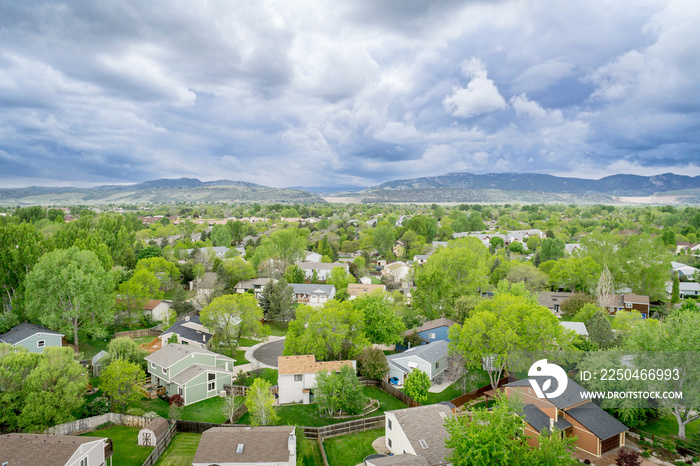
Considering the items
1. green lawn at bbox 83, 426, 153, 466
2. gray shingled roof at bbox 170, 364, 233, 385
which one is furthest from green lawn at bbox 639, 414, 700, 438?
green lawn at bbox 83, 426, 153, 466

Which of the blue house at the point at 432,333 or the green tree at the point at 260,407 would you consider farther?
the blue house at the point at 432,333

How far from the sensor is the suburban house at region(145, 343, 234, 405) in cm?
3133

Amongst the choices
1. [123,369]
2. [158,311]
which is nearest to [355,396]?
[123,369]

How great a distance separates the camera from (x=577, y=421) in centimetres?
2347

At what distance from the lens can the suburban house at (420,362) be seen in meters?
35.3

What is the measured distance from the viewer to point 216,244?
338 feet

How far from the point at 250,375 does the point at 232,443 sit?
15.3 m

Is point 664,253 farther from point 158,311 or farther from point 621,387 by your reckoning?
point 158,311

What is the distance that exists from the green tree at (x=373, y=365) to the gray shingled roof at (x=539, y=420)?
1279cm

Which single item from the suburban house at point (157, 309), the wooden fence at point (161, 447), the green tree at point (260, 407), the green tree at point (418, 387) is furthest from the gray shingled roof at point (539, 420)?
the suburban house at point (157, 309)

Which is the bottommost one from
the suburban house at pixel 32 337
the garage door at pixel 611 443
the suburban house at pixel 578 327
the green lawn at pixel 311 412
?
the green lawn at pixel 311 412

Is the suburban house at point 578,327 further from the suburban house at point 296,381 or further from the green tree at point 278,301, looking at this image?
the green tree at point 278,301

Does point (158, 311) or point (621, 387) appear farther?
point (158, 311)

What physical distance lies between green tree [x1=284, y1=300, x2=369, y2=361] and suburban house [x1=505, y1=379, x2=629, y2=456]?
16.4 metres
